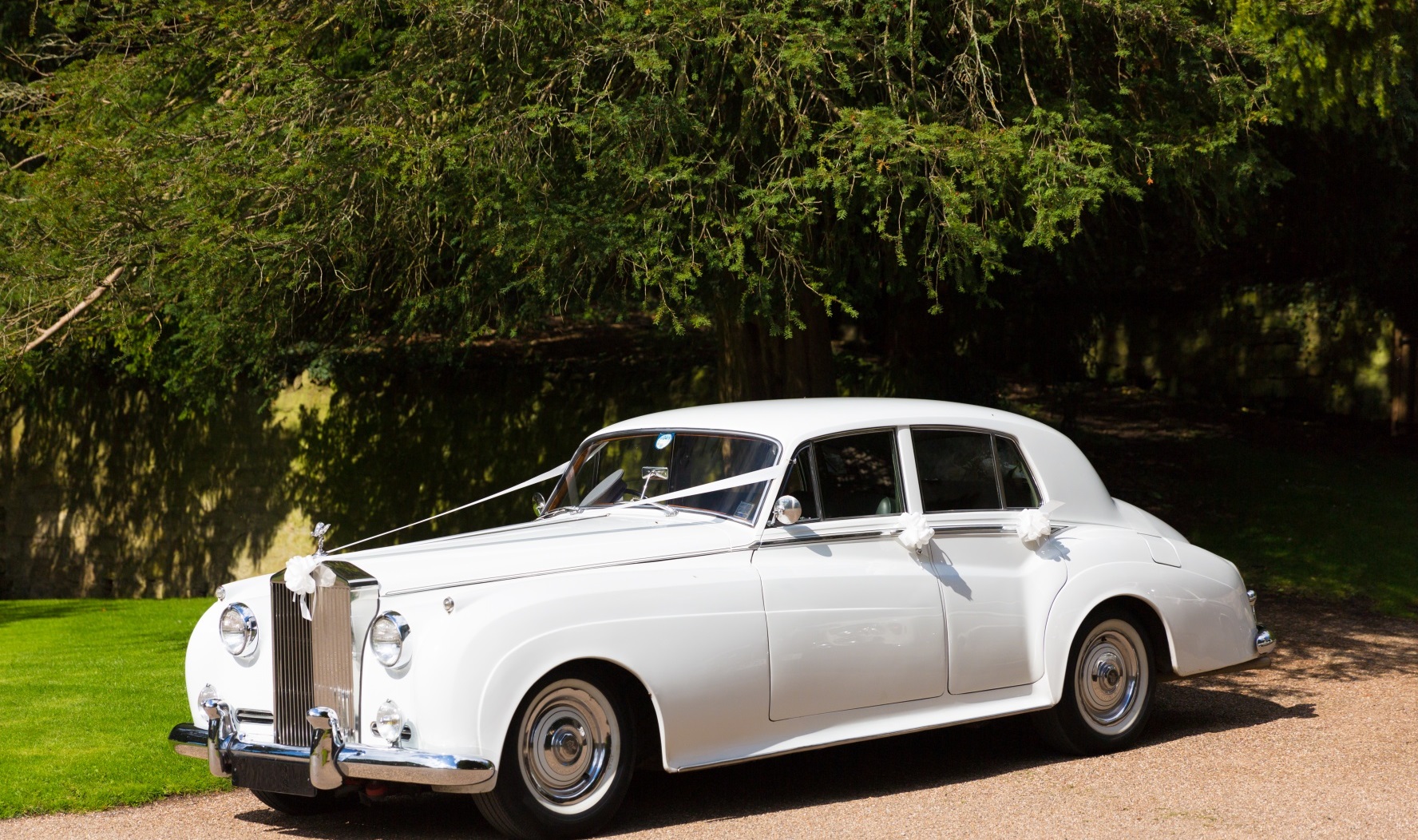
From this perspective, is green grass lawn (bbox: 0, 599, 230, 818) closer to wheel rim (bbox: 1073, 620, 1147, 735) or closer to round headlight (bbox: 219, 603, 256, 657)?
round headlight (bbox: 219, 603, 256, 657)

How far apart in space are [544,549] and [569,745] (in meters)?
0.81

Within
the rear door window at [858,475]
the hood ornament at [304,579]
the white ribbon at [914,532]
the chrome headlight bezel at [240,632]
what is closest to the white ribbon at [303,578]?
the hood ornament at [304,579]

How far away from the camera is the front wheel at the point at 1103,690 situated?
677cm

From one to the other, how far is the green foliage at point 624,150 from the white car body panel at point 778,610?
79.6 inches

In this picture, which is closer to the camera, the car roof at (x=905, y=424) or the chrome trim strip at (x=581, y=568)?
the chrome trim strip at (x=581, y=568)

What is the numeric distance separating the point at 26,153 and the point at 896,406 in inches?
466

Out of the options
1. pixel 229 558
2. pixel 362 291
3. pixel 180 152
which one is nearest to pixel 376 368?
pixel 229 558

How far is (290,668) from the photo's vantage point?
5.62 m

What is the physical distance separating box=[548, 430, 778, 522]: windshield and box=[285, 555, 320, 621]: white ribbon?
161cm

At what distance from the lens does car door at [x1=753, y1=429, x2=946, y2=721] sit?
5938 mm

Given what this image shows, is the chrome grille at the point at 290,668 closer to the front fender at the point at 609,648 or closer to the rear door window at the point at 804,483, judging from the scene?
the front fender at the point at 609,648

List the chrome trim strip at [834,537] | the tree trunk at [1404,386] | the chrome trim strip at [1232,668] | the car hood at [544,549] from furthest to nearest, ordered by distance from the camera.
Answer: the tree trunk at [1404,386] → the chrome trim strip at [1232,668] → the chrome trim strip at [834,537] → the car hood at [544,549]

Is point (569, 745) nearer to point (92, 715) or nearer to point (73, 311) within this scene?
point (92, 715)

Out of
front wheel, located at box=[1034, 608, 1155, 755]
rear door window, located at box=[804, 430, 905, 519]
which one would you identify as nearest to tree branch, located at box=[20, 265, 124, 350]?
rear door window, located at box=[804, 430, 905, 519]
